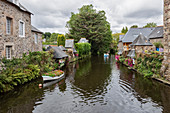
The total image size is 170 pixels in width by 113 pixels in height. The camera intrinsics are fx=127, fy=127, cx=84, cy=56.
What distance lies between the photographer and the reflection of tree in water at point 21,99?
755 cm

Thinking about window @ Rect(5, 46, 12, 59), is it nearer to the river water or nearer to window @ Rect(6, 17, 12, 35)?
window @ Rect(6, 17, 12, 35)

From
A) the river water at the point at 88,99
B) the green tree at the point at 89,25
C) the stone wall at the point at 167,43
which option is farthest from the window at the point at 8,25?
the green tree at the point at 89,25

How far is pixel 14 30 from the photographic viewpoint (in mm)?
12641

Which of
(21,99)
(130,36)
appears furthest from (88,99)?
(130,36)

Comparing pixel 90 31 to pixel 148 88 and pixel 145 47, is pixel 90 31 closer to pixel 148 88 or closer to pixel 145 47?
pixel 145 47

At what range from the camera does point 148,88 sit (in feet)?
36.1

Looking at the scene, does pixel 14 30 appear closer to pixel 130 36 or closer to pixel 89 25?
pixel 130 36

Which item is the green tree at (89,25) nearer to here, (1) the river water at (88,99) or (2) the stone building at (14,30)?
(2) the stone building at (14,30)

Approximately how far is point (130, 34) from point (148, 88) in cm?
2515

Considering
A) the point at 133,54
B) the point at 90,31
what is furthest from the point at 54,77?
the point at 90,31

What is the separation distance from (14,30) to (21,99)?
722 centimetres

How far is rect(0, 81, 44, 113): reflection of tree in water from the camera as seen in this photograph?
755 centimetres

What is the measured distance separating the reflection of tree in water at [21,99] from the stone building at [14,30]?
143 inches

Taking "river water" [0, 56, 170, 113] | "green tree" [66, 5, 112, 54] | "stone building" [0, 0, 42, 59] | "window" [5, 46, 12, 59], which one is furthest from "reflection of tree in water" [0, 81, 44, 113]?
"green tree" [66, 5, 112, 54]
